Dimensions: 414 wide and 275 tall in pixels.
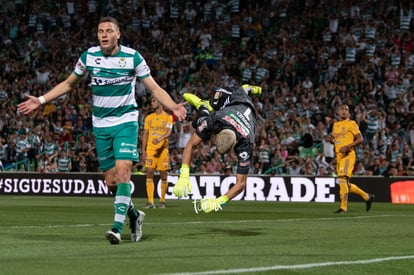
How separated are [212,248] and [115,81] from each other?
2.48 metres

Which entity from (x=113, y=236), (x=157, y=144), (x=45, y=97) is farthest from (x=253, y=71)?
(x=113, y=236)

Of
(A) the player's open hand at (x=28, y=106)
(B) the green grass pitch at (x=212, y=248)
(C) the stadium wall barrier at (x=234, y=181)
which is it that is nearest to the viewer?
(B) the green grass pitch at (x=212, y=248)

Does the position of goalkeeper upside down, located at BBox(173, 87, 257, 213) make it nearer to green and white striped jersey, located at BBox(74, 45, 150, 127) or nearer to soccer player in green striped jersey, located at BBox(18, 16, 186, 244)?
soccer player in green striped jersey, located at BBox(18, 16, 186, 244)

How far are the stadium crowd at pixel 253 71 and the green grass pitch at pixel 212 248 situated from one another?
46.7ft

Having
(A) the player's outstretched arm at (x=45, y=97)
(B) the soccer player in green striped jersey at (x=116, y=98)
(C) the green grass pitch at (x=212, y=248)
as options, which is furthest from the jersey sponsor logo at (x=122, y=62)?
(C) the green grass pitch at (x=212, y=248)

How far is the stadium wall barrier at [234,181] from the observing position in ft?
90.3

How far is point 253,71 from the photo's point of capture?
34.8 m

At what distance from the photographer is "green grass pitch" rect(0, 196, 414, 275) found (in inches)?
331

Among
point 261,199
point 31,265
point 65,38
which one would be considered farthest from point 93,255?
point 65,38

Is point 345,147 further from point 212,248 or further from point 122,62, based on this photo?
point 212,248

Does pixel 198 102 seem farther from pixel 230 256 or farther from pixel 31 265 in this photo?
pixel 31 265

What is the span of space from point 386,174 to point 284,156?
3.65 m

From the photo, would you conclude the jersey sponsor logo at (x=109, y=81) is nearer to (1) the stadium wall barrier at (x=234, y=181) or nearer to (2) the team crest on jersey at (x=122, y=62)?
(2) the team crest on jersey at (x=122, y=62)

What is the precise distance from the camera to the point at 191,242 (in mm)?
11188
